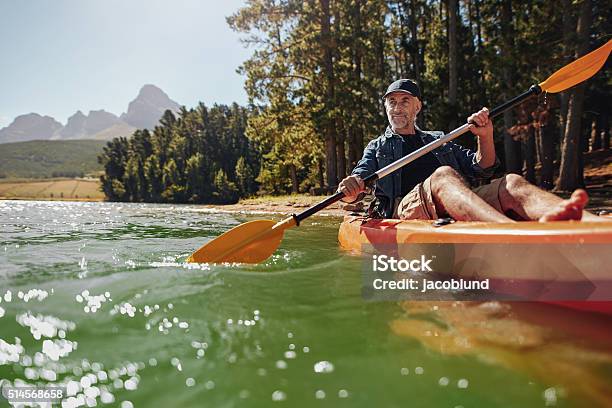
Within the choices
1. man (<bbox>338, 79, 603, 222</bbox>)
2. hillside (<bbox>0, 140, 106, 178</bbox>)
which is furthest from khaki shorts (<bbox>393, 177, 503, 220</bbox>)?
hillside (<bbox>0, 140, 106, 178</bbox>)

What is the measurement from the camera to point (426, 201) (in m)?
3.14

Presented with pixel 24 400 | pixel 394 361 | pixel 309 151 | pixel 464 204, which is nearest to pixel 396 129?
pixel 464 204

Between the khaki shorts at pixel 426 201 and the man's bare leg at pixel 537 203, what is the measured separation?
0.06m

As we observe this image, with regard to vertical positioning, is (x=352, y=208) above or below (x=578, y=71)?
below

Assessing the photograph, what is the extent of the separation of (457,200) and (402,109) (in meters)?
1.59

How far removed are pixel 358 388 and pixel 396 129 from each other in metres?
3.20

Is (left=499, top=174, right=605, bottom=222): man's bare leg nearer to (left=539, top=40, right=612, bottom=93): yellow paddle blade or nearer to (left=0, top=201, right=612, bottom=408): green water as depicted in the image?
(left=0, top=201, right=612, bottom=408): green water

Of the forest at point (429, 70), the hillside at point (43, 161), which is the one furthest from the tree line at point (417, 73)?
the hillside at point (43, 161)

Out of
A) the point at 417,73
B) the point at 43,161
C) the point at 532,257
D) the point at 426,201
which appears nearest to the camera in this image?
the point at 532,257

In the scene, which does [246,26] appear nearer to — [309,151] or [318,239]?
[309,151]

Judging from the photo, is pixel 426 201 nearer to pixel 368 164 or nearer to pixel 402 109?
pixel 368 164

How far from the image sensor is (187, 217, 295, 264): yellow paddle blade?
3.52 meters

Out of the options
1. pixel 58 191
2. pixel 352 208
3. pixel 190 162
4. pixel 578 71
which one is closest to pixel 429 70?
pixel 578 71

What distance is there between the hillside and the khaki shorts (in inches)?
7138
